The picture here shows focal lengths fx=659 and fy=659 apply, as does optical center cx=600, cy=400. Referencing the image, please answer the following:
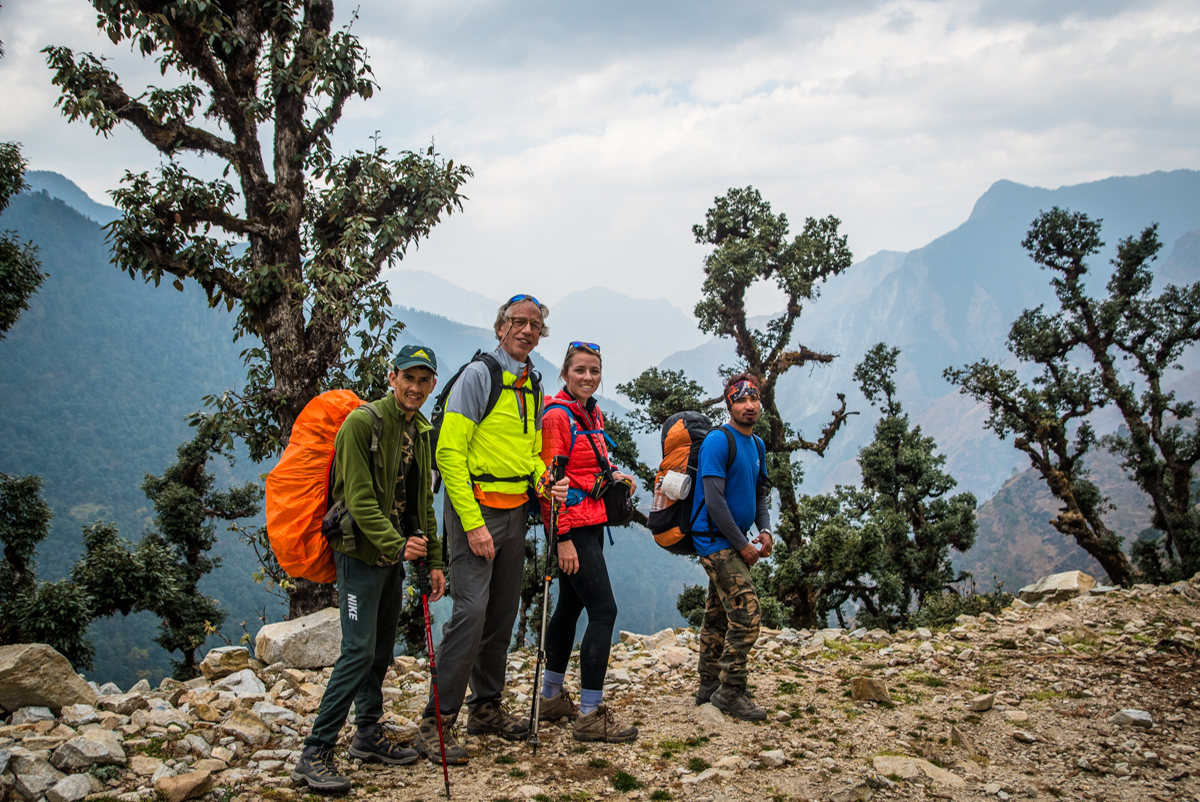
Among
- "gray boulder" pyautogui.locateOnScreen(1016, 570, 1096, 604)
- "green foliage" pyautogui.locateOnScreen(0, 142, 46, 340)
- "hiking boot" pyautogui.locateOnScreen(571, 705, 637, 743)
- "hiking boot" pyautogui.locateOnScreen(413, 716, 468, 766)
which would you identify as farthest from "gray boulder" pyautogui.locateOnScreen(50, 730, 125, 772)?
"gray boulder" pyautogui.locateOnScreen(1016, 570, 1096, 604)

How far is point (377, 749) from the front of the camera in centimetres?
437

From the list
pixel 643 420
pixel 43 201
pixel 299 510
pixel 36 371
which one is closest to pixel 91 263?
pixel 43 201

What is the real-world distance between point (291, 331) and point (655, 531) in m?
5.69

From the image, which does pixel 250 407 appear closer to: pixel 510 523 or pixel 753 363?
pixel 510 523

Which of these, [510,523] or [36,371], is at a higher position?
[36,371]

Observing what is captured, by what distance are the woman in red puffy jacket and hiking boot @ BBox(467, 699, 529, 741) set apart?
38cm

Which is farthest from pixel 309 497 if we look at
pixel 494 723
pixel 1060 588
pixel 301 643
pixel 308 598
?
pixel 1060 588

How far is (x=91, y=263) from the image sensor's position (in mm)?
109188

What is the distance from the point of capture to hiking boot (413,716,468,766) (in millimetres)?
4293

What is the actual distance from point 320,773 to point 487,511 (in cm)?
181

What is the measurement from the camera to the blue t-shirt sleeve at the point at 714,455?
17.1 ft

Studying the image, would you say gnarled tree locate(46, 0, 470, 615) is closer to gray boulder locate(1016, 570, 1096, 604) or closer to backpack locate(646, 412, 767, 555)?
backpack locate(646, 412, 767, 555)

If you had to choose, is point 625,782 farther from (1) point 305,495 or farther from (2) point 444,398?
(2) point 444,398

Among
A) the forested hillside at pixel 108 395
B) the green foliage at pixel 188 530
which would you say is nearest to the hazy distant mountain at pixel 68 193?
the forested hillside at pixel 108 395
